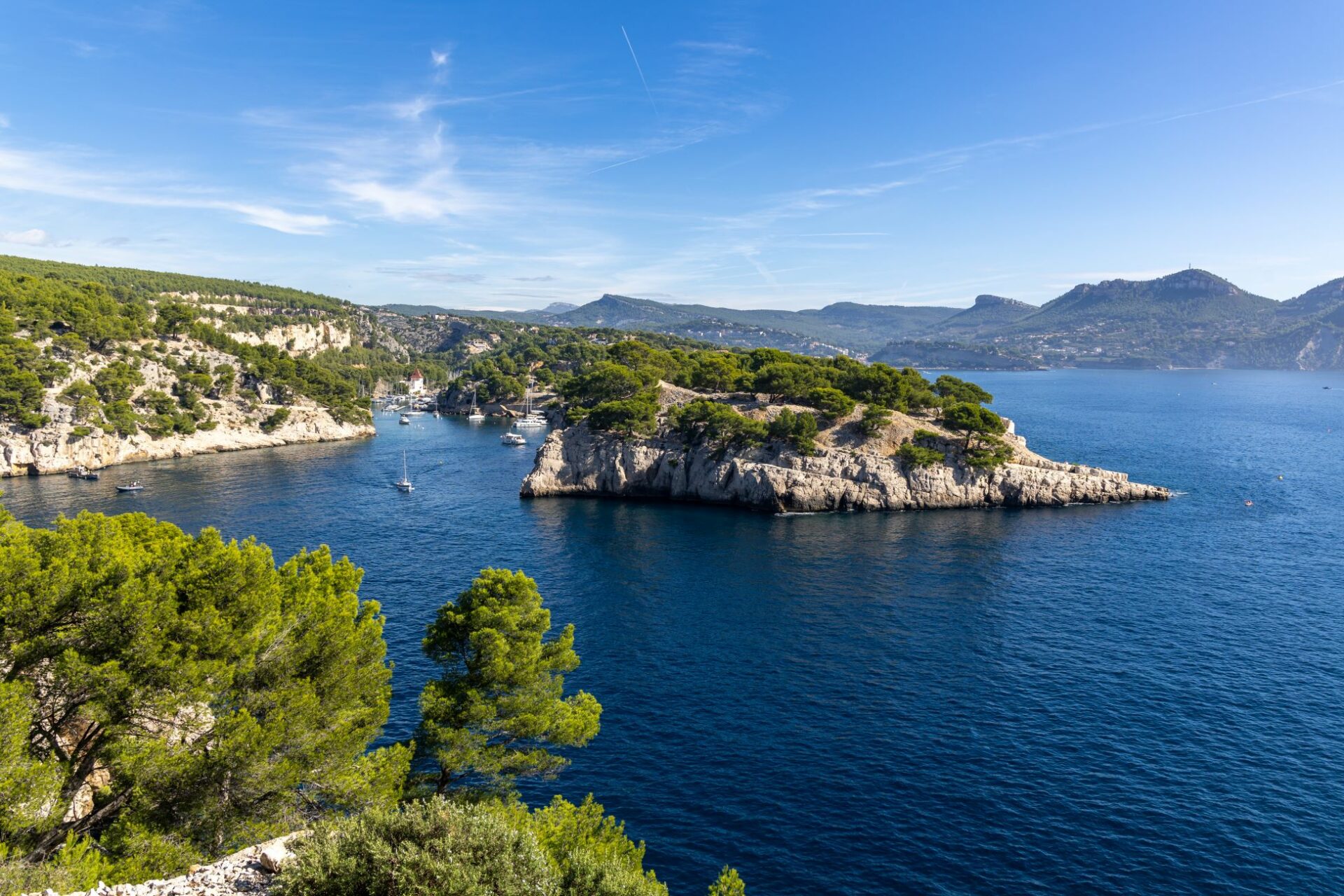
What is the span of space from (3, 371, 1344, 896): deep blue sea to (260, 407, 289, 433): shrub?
167 feet

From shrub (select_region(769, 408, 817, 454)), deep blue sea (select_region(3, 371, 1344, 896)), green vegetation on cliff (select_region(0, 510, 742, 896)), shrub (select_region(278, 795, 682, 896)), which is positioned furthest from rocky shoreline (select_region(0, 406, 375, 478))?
shrub (select_region(278, 795, 682, 896))

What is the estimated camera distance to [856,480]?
94.4 meters

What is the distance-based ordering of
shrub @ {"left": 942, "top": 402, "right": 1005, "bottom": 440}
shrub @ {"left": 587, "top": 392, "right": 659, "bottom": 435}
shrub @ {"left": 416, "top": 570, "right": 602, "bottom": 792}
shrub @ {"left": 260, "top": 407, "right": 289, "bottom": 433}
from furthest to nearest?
1. shrub @ {"left": 260, "top": 407, "right": 289, "bottom": 433}
2. shrub @ {"left": 587, "top": 392, "right": 659, "bottom": 435}
3. shrub @ {"left": 942, "top": 402, "right": 1005, "bottom": 440}
4. shrub @ {"left": 416, "top": 570, "right": 602, "bottom": 792}

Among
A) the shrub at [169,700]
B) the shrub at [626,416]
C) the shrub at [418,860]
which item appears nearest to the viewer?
the shrub at [418,860]

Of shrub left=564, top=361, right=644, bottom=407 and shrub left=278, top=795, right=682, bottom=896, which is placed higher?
shrub left=564, top=361, right=644, bottom=407

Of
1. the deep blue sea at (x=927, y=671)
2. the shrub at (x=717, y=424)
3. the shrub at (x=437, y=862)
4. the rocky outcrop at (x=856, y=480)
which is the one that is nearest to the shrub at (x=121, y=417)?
the deep blue sea at (x=927, y=671)

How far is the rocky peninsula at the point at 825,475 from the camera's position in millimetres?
94000

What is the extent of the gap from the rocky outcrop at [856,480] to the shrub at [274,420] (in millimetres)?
95560

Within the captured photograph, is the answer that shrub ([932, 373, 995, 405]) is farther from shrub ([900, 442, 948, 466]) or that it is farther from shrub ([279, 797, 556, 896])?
shrub ([279, 797, 556, 896])

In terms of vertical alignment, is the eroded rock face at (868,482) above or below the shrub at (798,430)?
below

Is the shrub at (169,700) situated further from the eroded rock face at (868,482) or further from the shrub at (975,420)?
the shrub at (975,420)

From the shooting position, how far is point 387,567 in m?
70.0

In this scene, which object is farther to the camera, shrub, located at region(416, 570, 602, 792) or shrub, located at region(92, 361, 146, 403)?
shrub, located at region(92, 361, 146, 403)

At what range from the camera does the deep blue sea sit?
3181 cm
